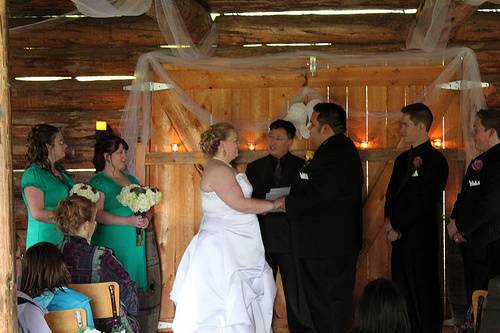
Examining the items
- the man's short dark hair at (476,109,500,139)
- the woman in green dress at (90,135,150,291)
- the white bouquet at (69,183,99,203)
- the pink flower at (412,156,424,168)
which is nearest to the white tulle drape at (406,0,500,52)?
the man's short dark hair at (476,109,500,139)

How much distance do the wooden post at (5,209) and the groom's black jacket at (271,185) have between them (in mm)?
3135

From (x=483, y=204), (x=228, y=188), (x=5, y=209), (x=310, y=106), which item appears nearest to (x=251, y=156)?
(x=310, y=106)

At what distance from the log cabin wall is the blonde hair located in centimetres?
216

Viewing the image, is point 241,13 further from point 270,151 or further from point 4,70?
point 4,70

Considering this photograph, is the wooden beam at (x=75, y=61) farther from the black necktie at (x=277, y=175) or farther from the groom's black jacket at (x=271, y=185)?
the black necktie at (x=277, y=175)

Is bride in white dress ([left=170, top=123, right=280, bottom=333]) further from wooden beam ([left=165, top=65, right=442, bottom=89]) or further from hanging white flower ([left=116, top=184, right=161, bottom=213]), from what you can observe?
wooden beam ([left=165, top=65, right=442, bottom=89])

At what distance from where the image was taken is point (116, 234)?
632 cm

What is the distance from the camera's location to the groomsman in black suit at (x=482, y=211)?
5.32 metres

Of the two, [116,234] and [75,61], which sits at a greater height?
[75,61]

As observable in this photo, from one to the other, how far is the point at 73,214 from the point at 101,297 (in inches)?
27.8

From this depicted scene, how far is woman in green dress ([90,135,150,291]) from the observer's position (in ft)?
20.6

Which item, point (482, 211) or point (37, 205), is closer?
point (482, 211)

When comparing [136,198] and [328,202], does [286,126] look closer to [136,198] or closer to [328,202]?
[328,202]

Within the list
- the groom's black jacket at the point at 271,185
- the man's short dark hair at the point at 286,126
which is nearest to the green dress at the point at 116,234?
the groom's black jacket at the point at 271,185
